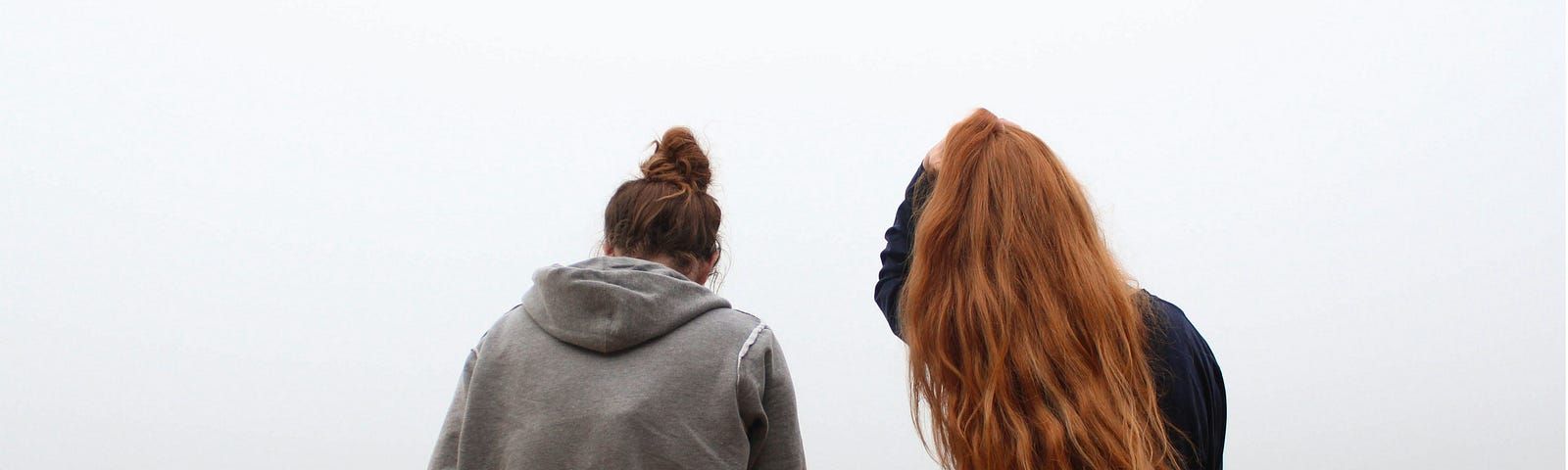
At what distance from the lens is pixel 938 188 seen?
1.16 meters

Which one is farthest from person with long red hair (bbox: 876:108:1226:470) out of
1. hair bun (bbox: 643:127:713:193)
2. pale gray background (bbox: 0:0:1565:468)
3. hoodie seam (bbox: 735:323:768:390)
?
pale gray background (bbox: 0:0:1565:468)

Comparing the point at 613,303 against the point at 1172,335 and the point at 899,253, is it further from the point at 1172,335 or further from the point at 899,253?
the point at 1172,335

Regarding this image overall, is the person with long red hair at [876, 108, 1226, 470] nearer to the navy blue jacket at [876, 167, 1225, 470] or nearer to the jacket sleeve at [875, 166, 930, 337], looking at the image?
the navy blue jacket at [876, 167, 1225, 470]

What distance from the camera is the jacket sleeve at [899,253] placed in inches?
51.1

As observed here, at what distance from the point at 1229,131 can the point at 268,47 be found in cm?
273

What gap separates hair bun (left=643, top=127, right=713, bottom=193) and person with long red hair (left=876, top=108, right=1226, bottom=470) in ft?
1.29

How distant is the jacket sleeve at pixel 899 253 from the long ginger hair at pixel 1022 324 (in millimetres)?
128

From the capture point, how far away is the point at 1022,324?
3.56 ft

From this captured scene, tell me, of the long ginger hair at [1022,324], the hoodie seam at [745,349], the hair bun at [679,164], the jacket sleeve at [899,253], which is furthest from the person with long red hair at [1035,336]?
the hair bun at [679,164]

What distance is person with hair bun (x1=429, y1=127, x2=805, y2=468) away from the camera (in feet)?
4.35

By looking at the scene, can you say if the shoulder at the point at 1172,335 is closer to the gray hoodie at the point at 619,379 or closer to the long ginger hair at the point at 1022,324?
the long ginger hair at the point at 1022,324

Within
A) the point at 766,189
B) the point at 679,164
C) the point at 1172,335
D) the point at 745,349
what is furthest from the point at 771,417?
the point at 766,189

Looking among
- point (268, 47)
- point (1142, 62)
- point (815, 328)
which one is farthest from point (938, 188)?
point (268, 47)

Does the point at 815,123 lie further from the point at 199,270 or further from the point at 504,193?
the point at 199,270
